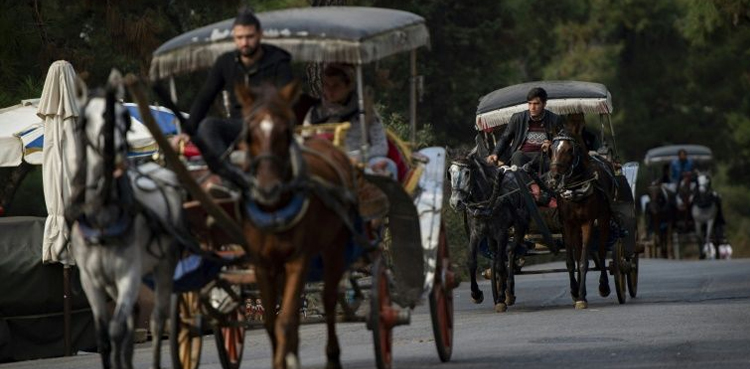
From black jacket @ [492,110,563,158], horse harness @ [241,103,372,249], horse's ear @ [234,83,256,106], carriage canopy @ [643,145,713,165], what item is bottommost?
carriage canopy @ [643,145,713,165]

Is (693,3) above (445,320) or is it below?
above

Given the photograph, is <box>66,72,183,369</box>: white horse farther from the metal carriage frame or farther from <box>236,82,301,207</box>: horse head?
the metal carriage frame

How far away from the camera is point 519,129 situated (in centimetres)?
2108

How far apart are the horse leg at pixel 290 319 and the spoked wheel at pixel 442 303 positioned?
2.83 m

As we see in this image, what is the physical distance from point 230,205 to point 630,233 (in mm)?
Answer: 11333

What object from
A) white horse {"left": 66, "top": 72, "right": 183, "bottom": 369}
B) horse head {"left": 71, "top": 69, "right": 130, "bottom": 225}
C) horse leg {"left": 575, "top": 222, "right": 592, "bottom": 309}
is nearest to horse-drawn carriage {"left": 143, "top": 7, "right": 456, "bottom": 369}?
white horse {"left": 66, "top": 72, "right": 183, "bottom": 369}

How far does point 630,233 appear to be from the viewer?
22453mm

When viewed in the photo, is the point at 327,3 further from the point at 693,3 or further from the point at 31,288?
the point at 693,3

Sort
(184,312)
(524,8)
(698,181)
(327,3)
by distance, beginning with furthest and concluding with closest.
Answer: (698,181), (524,8), (327,3), (184,312)

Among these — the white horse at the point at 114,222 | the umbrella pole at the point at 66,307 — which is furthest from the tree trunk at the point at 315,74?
the white horse at the point at 114,222

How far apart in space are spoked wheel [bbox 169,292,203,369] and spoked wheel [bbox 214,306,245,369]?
162 millimetres

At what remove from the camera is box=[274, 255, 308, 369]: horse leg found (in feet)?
36.8

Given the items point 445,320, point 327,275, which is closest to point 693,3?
point 445,320

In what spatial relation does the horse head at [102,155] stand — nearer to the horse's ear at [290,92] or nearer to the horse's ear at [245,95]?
the horse's ear at [245,95]
